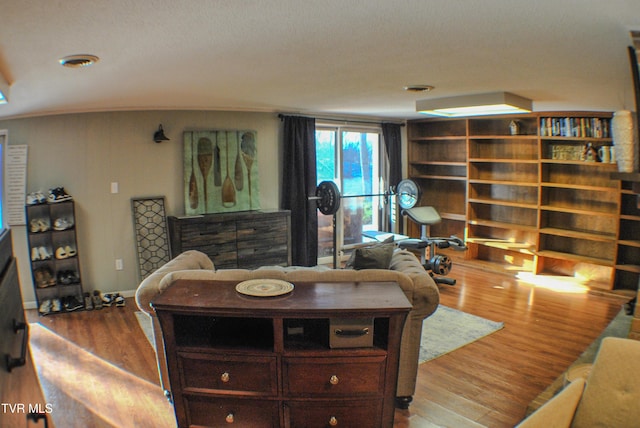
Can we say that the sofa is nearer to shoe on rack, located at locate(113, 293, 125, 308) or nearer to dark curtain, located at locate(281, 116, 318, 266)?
shoe on rack, located at locate(113, 293, 125, 308)

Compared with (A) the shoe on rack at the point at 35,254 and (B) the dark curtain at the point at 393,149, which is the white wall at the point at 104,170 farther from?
(B) the dark curtain at the point at 393,149

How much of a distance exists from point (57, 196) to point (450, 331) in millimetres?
4079

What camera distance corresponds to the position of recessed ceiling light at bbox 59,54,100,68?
77.6 inches

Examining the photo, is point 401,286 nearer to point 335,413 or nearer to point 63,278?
point 335,413

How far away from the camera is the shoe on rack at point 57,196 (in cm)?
450

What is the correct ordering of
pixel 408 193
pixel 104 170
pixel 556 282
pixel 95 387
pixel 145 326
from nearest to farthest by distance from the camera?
1. pixel 95 387
2. pixel 145 326
3. pixel 104 170
4. pixel 556 282
5. pixel 408 193

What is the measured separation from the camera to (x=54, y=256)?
179 inches

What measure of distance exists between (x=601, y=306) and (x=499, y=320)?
4.25 feet

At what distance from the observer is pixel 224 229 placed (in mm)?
5113

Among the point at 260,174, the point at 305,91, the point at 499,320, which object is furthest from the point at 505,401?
the point at 260,174

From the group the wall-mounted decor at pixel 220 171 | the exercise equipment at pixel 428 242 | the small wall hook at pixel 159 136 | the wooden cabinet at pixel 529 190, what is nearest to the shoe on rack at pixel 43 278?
the wall-mounted decor at pixel 220 171

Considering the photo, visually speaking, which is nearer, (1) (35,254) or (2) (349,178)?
(1) (35,254)

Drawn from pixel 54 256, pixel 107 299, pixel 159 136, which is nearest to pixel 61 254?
pixel 54 256

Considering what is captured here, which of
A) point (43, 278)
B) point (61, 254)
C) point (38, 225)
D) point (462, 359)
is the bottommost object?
point (462, 359)
